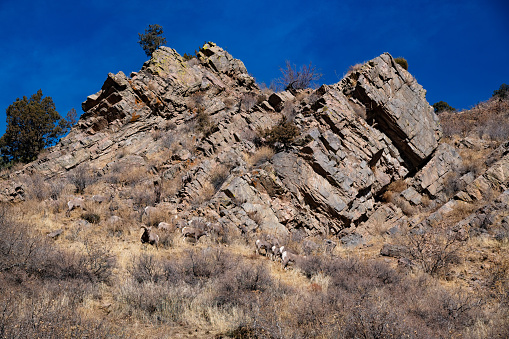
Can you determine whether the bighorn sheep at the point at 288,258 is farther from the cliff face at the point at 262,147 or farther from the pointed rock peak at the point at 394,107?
the pointed rock peak at the point at 394,107

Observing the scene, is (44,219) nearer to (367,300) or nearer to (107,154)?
(107,154)

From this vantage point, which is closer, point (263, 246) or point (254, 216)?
point (263, 246)

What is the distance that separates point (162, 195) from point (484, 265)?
11.3 m

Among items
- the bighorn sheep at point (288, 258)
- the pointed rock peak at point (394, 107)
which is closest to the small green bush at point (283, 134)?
the pointed rock peak at point (394, 107)

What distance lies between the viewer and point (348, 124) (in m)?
15.1

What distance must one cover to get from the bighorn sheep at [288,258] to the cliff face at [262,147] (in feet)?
7.79

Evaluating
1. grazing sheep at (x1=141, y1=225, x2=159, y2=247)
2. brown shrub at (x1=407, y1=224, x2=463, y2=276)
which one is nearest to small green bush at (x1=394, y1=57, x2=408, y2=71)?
brown shrub at (x1=407, y1=224, x2=463, y2=276)

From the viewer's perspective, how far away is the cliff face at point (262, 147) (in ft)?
41.5

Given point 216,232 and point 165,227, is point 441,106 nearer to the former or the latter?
point 216,232

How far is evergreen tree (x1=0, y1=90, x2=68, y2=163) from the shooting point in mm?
26641

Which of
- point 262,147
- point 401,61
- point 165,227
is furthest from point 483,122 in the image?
point 165,227

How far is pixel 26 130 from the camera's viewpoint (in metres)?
27.0

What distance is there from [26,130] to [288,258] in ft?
92.3

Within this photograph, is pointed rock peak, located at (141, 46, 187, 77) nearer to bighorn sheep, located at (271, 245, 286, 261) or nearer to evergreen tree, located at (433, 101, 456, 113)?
bighorn sheep, located at (271, 245, 286, 261)
